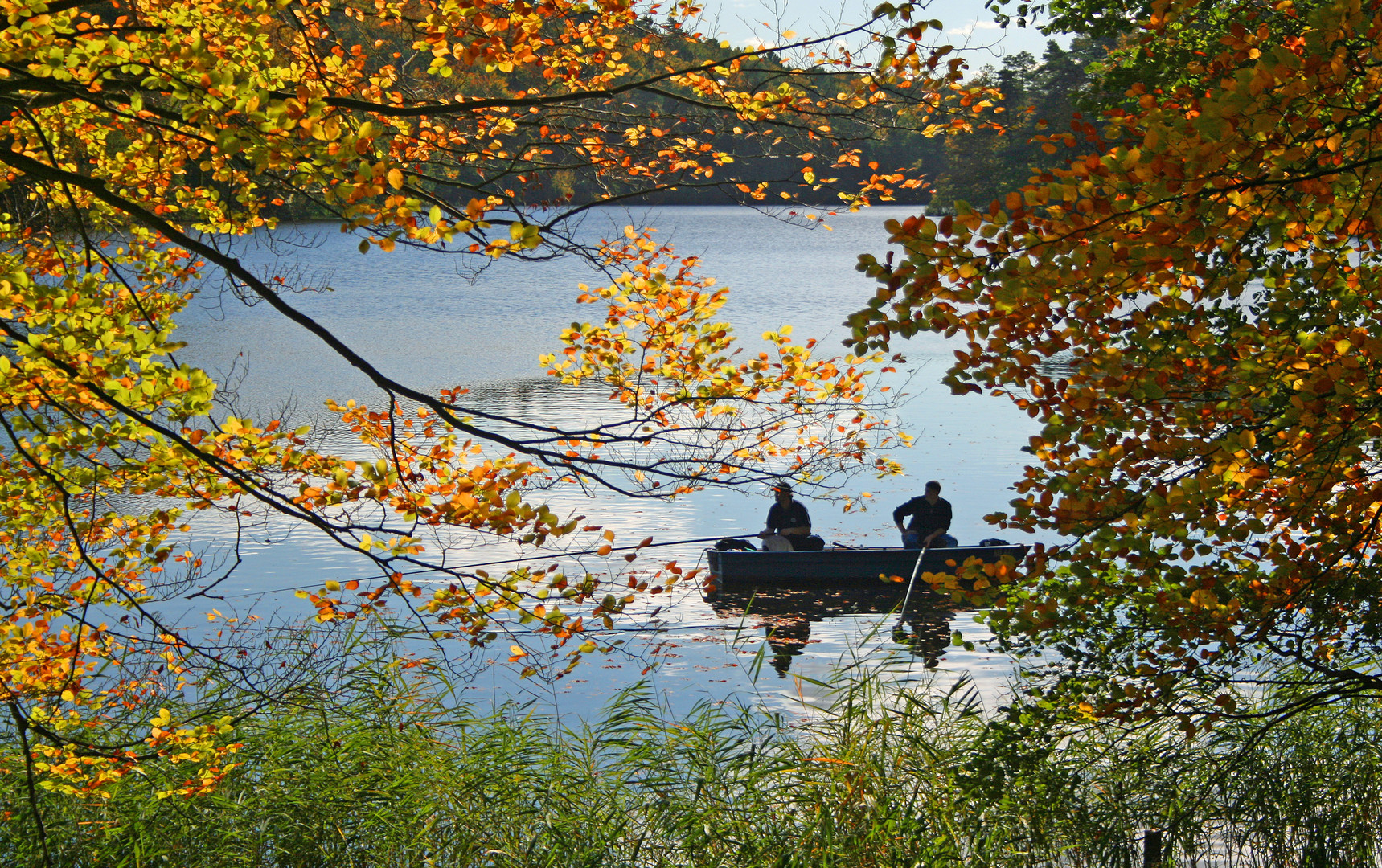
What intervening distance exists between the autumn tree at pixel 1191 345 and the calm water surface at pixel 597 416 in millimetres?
1706

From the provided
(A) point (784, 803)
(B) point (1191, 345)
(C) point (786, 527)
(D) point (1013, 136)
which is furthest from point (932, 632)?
(D) point (1013, 136)

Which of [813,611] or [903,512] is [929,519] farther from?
[813,611]

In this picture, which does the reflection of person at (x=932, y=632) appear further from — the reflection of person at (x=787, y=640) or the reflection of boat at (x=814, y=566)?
the reflection of person at (x=787, y=640)

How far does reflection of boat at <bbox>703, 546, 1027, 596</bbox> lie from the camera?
44.2ft

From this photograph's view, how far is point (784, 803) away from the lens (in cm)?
548

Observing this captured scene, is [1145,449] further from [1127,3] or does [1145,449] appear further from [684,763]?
[1127,3]

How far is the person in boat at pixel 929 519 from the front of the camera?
45.1ft

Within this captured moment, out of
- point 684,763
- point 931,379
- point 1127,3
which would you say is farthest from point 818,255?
point 684,763

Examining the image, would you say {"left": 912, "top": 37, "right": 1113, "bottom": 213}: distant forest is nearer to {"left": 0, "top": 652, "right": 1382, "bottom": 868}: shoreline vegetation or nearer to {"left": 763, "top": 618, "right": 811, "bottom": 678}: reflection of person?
{"left": 763, "top": 618, "right": 811, "bottom": 678}: reflection of person

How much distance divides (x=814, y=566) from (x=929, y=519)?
1.56 metres

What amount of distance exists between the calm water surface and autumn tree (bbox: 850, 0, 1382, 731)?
1.71m


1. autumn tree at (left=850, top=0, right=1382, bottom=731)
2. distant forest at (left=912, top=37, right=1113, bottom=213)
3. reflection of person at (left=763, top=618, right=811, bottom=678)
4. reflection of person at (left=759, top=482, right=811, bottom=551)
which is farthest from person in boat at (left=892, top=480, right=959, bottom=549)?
distant forest at (left=912, top=37, right=1113, bottom=213)

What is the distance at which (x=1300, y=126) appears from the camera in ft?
9.99

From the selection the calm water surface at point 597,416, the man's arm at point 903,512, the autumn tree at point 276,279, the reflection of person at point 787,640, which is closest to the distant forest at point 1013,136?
the calm water surface at point 597,416
